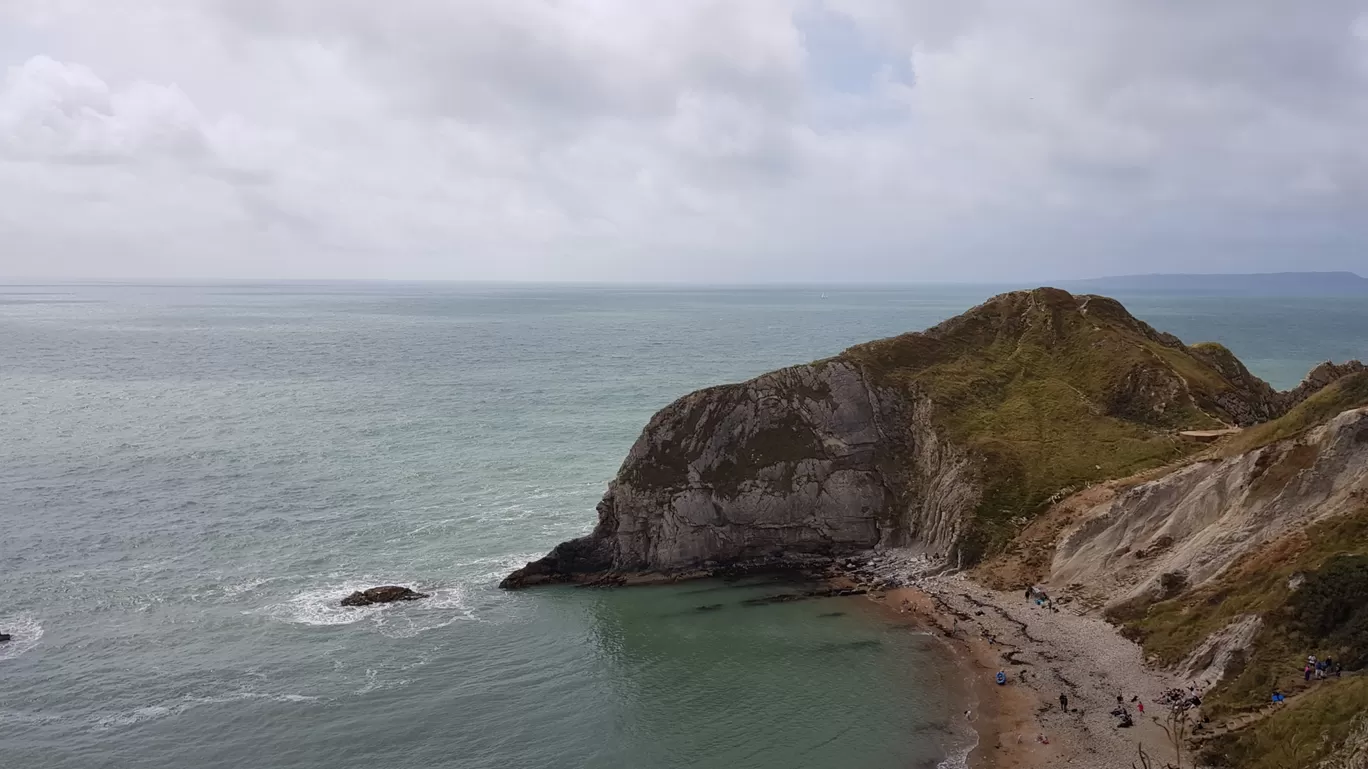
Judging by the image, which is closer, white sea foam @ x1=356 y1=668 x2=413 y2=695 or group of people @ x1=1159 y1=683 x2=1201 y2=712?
group of people @ x1=1159 y1=683 x2=1201 y2=712

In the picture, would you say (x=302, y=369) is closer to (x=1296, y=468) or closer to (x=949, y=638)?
(x=949, y=638)

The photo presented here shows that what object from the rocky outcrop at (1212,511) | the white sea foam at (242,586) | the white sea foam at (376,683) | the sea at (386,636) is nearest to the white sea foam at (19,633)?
the sea at (386,636)

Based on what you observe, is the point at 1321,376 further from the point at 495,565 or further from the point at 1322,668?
the point at 495,565

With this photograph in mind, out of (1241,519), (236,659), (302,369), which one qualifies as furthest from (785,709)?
(302,369)

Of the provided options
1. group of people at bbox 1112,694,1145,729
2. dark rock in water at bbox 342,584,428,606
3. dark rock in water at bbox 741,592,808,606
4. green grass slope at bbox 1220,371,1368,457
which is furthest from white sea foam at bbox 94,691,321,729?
green grass slope at bbox 1220,371,1368,457

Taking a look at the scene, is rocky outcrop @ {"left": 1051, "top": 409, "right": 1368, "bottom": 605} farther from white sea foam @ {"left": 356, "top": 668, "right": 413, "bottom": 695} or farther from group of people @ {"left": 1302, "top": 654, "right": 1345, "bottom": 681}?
white sea foam @ {"left": 356, "top": 668, "right": 413, "bottom": 695}

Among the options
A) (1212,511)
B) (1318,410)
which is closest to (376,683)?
(1212,511)
